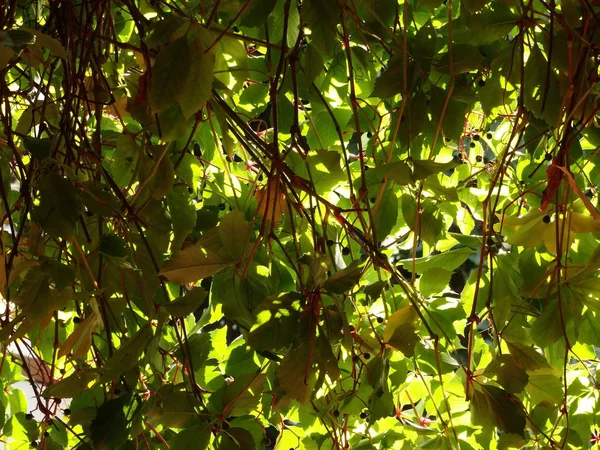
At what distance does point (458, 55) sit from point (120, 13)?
21.9 inches

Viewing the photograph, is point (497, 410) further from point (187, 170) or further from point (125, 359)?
point (187, 170)

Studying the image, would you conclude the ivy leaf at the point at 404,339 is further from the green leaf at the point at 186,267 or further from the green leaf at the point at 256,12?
the green leaf at the point at 256,12

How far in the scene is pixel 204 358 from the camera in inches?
35.2

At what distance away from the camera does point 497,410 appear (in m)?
0.77

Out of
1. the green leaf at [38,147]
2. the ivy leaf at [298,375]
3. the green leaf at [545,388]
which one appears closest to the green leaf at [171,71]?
the green leaf at [38,147]

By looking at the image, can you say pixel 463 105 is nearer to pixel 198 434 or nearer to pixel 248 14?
pixel 248 14

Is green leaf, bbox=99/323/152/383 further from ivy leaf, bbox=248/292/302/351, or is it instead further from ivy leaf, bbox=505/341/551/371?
ivy leaf, bbox=505/341/551/371

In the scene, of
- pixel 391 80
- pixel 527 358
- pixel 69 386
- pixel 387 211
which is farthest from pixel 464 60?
pixel 69 386

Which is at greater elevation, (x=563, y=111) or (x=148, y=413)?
(x=563, y=111)

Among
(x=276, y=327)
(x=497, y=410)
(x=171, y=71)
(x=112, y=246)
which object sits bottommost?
(x=497, y=410)

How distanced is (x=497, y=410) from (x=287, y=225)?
0.35 m

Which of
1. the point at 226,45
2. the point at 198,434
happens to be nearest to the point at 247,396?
the point at 198,434

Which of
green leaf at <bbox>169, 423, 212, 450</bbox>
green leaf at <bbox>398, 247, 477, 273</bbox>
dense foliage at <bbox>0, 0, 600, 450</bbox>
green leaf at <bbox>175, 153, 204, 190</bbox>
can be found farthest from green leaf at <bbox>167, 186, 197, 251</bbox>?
green leaf at <bbox>398, 247, 477, 273</bbox>

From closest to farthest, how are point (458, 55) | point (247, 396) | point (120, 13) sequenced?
point (247, 396), point (458, 55), point (120, 13)
